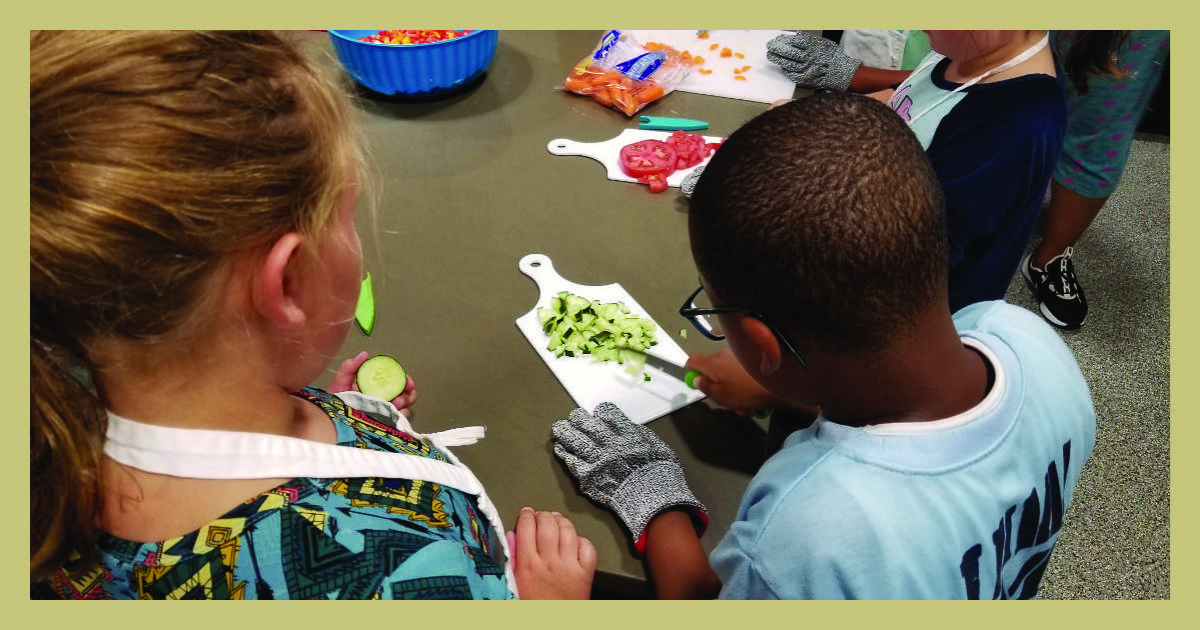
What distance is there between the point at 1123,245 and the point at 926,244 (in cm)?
227

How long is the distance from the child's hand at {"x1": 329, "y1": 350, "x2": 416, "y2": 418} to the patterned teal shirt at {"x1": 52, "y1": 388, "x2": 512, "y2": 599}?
308 millimetres

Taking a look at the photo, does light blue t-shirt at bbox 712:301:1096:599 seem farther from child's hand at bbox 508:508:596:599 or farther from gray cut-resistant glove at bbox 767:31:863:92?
gray cut-resistant glove at bbox 767:31:863:92

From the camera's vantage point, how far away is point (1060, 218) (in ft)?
6.89

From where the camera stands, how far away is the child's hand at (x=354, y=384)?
3.21ft

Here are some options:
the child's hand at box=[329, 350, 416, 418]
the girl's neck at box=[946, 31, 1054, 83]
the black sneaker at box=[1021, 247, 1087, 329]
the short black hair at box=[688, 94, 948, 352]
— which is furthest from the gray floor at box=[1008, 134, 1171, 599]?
the child's hand at box=[329, 350, 416, 418]

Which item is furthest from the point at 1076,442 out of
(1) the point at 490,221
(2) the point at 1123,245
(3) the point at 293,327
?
(2) the point at 1123,245

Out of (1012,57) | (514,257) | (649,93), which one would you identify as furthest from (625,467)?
(649,93)

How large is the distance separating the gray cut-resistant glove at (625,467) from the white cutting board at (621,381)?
0.16 ft

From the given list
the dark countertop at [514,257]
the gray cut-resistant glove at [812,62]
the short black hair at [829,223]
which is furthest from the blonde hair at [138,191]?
the gray cut-resistant glove at [812,62]

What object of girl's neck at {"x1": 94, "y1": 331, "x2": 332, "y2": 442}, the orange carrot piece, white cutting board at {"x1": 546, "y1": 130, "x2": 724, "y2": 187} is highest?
girl's neck at {"x1": 94, "y1": 331, "x2": 332, "y2": 442}

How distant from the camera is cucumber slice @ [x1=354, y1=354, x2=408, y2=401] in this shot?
0.96 meters

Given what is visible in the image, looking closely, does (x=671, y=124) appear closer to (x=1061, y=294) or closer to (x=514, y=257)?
(x=514, y=257)

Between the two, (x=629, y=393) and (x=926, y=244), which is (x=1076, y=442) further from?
(x=629, y=393)

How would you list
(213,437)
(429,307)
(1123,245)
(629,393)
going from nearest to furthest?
(213,437) < (629,393) < (429,307) < (1123,245)
